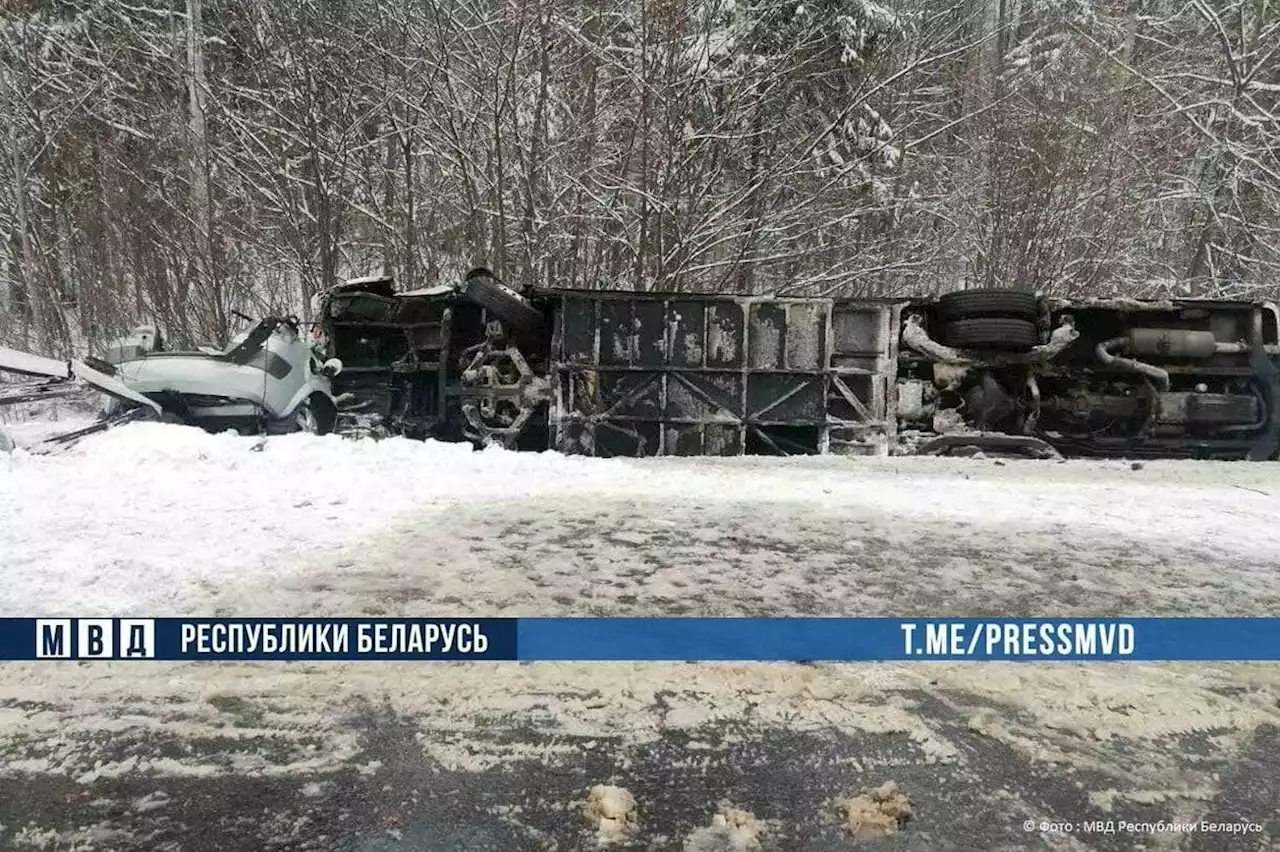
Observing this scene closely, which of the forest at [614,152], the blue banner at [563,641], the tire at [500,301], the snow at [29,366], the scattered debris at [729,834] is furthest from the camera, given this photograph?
the forest at [614,152]

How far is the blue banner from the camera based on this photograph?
2889mm

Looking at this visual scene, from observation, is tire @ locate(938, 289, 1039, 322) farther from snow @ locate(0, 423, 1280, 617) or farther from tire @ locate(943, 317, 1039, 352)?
snow @ locate(0, 423, 1280, 617)

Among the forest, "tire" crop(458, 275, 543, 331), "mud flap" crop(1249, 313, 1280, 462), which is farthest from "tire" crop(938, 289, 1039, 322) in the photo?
the forest

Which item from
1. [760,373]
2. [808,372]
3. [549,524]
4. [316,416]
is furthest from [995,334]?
[316,416]

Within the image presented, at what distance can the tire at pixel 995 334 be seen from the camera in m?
8.36

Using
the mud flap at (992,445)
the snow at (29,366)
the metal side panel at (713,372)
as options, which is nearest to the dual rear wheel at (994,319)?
the metal side panel at (713,372)

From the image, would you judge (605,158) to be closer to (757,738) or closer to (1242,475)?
(1242,475)

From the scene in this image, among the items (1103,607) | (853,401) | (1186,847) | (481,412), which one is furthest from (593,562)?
(853,401)

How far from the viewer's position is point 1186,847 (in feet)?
7.17

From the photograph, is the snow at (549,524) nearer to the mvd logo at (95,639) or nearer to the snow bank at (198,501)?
the snow bank at (198,501)

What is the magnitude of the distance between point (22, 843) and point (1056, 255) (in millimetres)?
17564

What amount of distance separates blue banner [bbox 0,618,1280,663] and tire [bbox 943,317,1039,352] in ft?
17.6

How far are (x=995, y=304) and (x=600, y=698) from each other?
710 cm

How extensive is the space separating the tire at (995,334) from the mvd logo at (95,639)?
7833 mm
